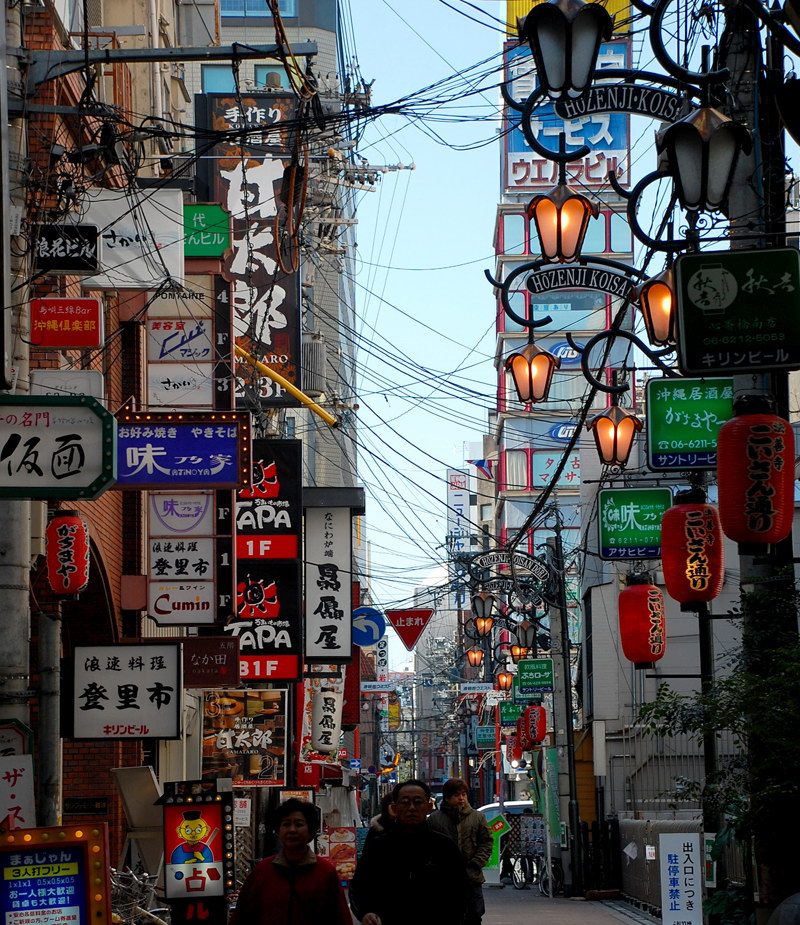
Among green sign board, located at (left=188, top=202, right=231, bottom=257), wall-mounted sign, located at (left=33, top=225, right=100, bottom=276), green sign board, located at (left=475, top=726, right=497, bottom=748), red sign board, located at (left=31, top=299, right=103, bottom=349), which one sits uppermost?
green sign board, located at (left=188, top=202, right=231, bottom=257)

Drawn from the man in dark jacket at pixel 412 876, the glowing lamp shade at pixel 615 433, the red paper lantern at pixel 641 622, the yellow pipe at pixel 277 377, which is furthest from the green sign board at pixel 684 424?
the yellow pipe at pixel 277 377

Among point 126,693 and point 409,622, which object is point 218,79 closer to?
point 409,622

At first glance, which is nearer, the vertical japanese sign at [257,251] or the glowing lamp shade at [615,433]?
the glowing lamp shade at [615,433]

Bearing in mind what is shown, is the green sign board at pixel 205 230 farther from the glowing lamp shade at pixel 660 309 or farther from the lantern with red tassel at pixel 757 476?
the lantern with red tassel at pixel 757 476

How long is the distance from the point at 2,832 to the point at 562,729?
25215mm

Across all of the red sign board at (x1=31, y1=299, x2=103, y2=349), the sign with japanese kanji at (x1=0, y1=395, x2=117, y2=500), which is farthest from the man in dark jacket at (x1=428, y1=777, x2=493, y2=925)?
the red sign board at (x1=31, y1=299, x2=103, y2=349)

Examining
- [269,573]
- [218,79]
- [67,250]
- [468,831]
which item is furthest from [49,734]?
[218,79]

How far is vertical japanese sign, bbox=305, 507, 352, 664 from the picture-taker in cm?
2542

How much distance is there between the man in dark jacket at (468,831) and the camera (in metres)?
12.4

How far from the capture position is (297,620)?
23.1 meters

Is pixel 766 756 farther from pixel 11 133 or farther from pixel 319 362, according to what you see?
pixel 319 362

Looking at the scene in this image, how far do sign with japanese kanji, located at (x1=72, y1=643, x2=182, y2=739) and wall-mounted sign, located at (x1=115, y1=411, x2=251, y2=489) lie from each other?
2109mm

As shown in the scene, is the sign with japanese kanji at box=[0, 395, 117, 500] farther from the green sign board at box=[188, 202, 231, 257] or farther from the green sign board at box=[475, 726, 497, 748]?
the green sign board at box=[475, 726, 497, 748]

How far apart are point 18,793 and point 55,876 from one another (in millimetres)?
1130
